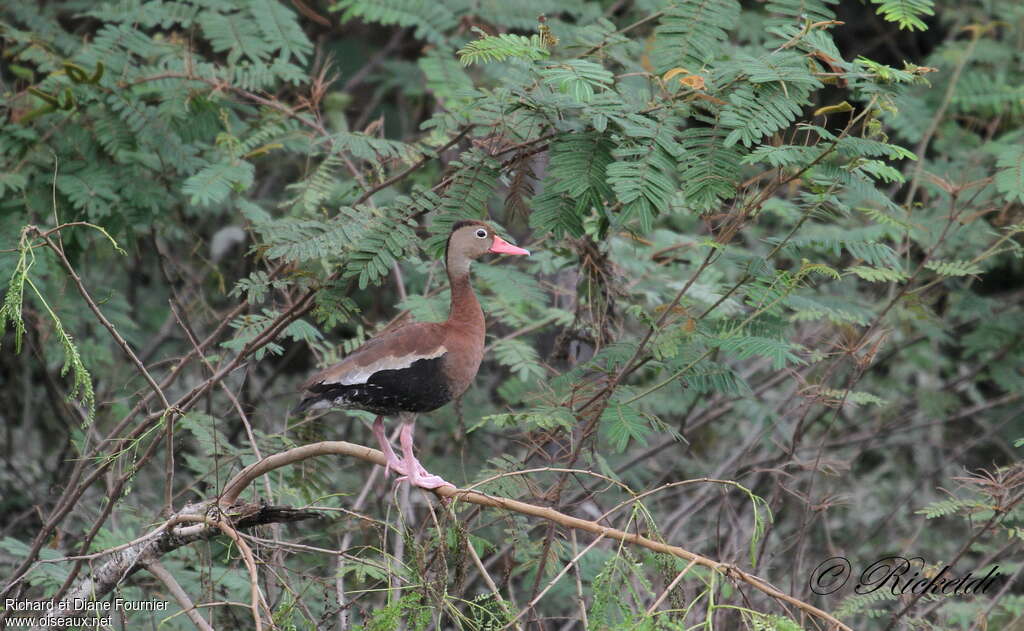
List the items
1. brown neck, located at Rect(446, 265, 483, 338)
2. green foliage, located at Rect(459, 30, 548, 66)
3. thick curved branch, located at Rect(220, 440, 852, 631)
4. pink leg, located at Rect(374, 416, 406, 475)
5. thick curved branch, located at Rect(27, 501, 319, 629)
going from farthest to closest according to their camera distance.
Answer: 1. brown neck, located at Rect(446, 265, 483, 338)
2. pink leg, located at Rect(374, 416, 406, 475)
3. green foliage, located at Rect(459, 30, 548, 66)
4. thick curved branch, located at Rect(27, 501, 319, 629)
5. thick curved branch, located at Rect(220, 440, 852, 631)

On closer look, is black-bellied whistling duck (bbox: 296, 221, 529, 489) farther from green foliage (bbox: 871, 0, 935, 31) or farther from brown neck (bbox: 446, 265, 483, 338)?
green foliage (bbox: 871, 0, 935, 31)

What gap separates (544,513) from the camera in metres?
3.35

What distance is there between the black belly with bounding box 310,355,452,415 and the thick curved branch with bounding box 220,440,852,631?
41 centimetres

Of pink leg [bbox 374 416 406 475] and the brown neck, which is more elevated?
the brown neck

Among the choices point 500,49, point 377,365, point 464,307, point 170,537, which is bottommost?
point 170,537

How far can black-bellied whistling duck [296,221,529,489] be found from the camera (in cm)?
436

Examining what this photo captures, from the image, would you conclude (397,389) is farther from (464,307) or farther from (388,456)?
(464,307)

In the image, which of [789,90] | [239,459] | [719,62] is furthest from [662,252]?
[239,459]

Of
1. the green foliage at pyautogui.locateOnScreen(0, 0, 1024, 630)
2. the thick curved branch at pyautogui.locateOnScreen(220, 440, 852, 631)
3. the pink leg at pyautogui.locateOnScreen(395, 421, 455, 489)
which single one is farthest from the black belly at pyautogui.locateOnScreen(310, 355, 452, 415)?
the thick curved branch at pyautogui.locateOnScreen(220, 440, 852, 631)

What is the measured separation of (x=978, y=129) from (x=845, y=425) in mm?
2356

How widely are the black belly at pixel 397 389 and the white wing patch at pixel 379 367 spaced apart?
13 millimetres

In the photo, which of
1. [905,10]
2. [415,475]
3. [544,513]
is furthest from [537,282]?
[544,513]

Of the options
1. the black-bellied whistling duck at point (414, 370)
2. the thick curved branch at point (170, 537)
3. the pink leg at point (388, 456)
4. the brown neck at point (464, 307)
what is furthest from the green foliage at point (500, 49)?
the thick curved branch at point (170, 537)

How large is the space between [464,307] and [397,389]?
0.52 metres
